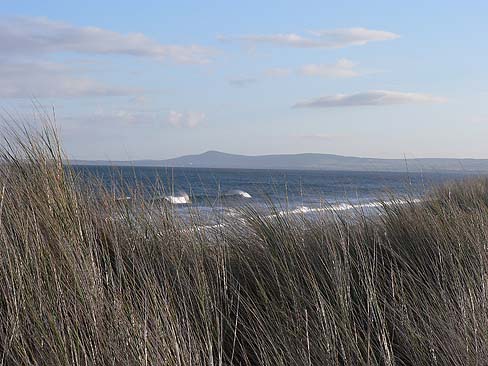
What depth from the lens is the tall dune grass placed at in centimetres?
257

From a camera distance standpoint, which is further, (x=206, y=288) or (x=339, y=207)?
(x=339, y=207)

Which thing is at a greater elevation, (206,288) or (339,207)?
(339,207)

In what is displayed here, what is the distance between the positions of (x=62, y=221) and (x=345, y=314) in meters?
1.50

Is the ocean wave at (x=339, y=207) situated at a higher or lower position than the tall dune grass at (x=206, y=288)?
higher

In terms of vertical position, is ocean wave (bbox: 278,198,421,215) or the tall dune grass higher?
ocean wave (bbox: 278,198,421,215)

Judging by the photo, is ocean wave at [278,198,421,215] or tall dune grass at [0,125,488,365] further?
ocean wave at [278,198,421,215]

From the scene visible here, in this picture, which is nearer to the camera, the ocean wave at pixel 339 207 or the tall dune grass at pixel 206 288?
the tall dune grass at pixel 206 288

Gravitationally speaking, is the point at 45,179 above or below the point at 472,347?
above

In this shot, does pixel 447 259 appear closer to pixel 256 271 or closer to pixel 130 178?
pixel 256 271

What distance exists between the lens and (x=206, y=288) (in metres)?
3.13

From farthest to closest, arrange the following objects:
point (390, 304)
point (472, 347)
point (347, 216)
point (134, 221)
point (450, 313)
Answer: point (347, 216), point (134, 221), point (390, 304), point (450, 313), point (472, 347)

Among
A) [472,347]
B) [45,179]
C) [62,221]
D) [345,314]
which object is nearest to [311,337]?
[345,314]

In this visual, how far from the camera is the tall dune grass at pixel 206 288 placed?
8.42 feet

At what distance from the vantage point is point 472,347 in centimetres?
295
